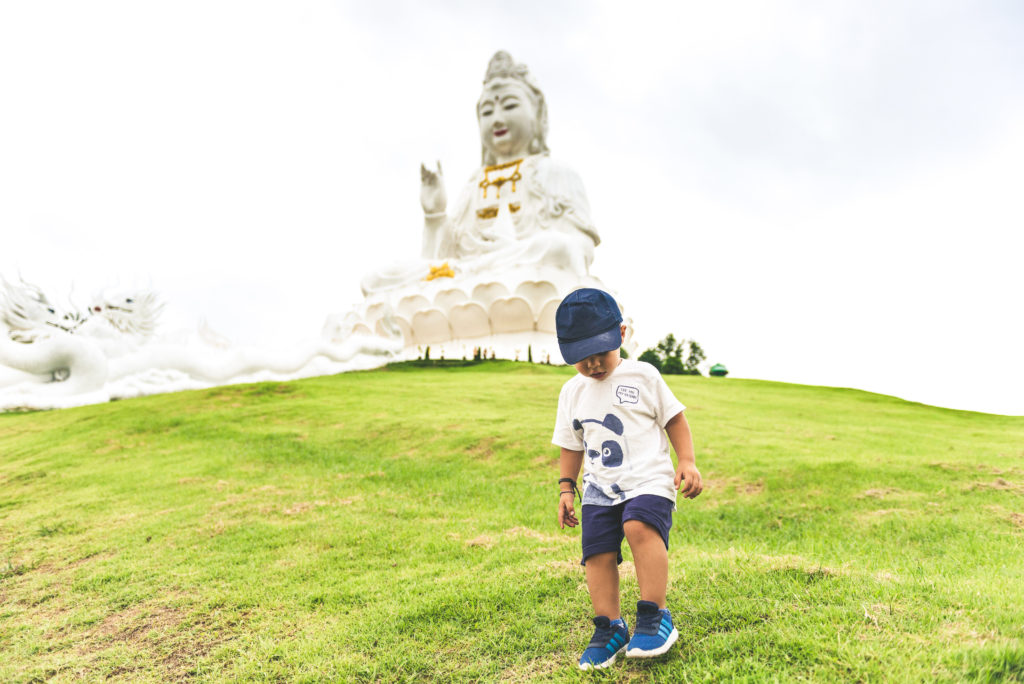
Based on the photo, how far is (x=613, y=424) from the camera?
7.48 feet

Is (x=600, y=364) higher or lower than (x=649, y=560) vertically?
higher

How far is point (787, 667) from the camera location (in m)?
1.93

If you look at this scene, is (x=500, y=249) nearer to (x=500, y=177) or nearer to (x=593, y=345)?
(x=500, y=177)

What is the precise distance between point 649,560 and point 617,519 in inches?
7.3

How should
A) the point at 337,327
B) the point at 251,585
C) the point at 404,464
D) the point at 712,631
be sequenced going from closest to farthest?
the point at 712,631 < the point at 251,585 < the point at 404,464 < the point at 337,327

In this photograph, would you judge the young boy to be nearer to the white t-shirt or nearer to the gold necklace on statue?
the white t-shirt

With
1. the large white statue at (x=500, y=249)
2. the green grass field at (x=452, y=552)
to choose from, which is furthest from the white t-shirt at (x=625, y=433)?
the large white statue at (x=500, y=249)

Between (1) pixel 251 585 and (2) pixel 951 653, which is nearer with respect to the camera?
(2) pixel 951 653

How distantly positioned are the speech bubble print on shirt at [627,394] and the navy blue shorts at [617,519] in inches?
13.3

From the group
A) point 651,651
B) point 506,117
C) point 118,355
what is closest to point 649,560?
point 651,651

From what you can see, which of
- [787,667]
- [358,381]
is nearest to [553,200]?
[358,381]

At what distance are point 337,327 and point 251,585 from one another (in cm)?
1371

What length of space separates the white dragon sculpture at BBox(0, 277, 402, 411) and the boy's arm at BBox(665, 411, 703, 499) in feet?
38.3

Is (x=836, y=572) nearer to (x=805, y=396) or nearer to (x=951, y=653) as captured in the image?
(x=951, y=653)
